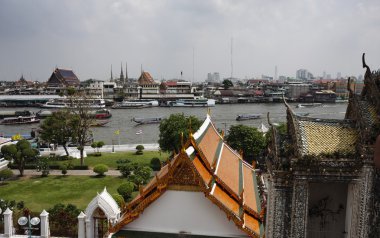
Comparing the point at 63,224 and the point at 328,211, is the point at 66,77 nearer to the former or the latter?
the point at 63,224

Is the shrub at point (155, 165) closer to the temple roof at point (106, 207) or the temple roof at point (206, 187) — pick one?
the temple roof at point (106, 207)

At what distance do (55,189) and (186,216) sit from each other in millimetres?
15376

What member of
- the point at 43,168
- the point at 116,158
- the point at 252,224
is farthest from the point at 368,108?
the point at 116,158

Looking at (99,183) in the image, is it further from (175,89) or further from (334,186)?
(175,89)

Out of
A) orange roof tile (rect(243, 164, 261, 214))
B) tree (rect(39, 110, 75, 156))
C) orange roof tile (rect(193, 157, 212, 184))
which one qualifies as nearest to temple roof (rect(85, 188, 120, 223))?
orange roof tile (rect(193, 157, 212, 184))

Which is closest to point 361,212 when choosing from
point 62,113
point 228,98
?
point 62,113

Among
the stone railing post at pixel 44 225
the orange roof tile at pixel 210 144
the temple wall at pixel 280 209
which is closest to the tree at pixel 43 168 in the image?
the stone railing post at pixel 44 225

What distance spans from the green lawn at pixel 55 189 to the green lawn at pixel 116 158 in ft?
14.2

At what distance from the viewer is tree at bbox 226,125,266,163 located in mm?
30547

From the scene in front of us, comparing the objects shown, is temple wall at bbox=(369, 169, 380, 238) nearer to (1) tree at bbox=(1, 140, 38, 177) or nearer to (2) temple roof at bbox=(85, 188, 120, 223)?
(2) temple roof at bbox=(85, 188, 120, 223)

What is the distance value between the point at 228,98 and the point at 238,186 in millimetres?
111131

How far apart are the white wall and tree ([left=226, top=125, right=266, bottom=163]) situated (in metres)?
17.9

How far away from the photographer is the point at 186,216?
12961 mm

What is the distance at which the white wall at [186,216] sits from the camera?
12789 mm
